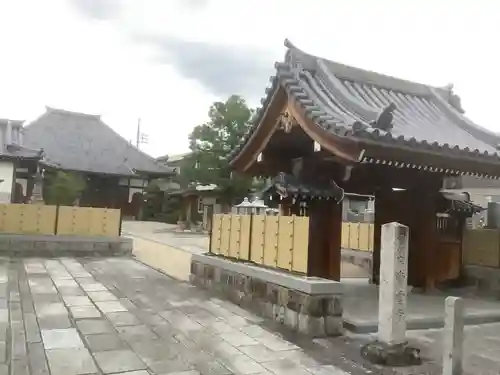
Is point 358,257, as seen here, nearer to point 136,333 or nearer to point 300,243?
point 300,243

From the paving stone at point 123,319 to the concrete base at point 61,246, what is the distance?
30.0 ft

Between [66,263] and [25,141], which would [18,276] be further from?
[25,141]

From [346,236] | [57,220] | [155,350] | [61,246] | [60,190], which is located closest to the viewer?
[155,350]

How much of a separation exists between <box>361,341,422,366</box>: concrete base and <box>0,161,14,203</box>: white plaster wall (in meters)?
22.9

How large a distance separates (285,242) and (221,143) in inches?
961

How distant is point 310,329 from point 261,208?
71.1 ft

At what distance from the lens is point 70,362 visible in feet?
17.1

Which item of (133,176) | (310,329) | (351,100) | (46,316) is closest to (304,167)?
(351,100)

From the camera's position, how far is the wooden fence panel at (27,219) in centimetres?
1585

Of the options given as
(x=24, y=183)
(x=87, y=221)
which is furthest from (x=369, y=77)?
(x=24, y=183)

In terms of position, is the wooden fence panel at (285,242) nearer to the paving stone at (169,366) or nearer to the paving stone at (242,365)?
the paving stone at (242,365)

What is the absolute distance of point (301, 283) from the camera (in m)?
6.98

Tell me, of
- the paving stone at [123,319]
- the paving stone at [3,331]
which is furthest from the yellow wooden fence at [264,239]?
the paving stone at [3,331]

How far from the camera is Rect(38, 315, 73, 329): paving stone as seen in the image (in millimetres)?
6698
